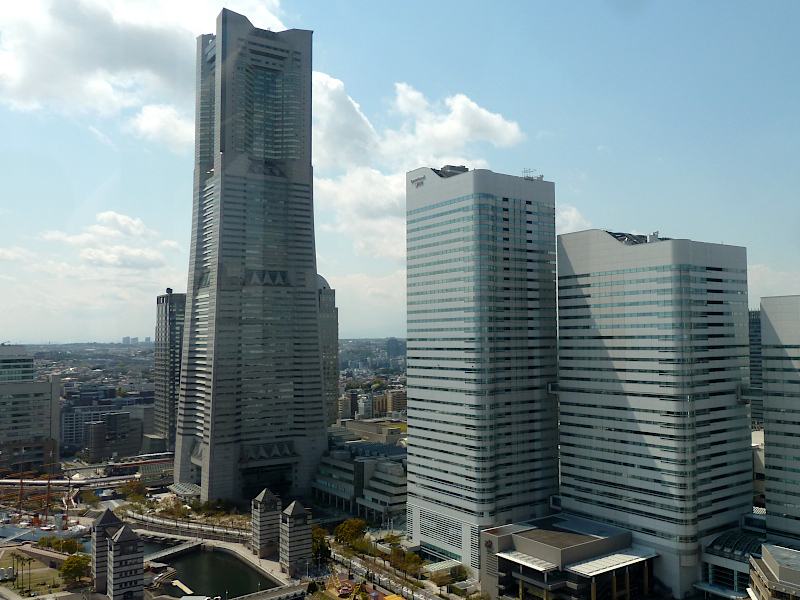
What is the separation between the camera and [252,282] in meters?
183

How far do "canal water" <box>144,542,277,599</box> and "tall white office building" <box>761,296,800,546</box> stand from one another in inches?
3305

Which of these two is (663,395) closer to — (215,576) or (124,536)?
(215,576)

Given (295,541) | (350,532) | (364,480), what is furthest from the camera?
(364,480)

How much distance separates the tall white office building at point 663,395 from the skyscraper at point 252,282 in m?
90.4

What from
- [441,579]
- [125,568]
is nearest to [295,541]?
[441,579]

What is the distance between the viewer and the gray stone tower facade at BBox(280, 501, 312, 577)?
387 ft

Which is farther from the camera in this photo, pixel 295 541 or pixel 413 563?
pixel 295 541

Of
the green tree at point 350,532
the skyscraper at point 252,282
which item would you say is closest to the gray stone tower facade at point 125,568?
the green tree at point 350,532

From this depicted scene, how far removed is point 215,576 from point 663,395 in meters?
86.6

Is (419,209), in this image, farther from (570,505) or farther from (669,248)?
(570,505)

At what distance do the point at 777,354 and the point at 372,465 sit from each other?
9088 centimetres

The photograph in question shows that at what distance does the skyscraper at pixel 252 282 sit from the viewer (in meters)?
177

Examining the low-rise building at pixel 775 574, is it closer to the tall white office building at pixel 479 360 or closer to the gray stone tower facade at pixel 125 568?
the tall white office building at pixel 479 360

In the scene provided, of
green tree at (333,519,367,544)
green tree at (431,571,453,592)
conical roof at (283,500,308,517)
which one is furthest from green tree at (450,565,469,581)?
conical roof at (283,500,308,517)
